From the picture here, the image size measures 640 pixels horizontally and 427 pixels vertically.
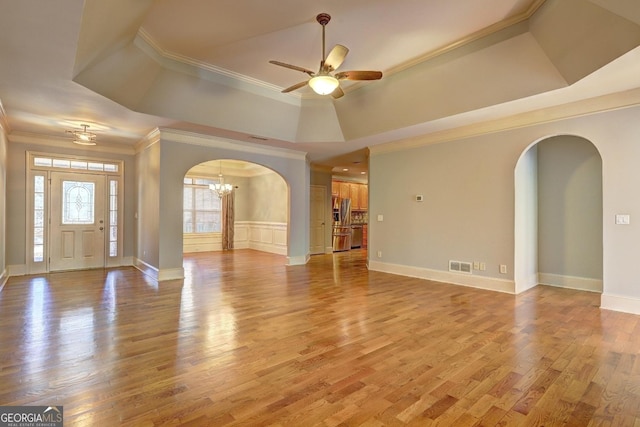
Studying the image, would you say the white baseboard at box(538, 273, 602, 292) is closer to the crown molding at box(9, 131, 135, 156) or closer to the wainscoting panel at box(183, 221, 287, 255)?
the wainscoting panel at box(183, 221, 287, 255)

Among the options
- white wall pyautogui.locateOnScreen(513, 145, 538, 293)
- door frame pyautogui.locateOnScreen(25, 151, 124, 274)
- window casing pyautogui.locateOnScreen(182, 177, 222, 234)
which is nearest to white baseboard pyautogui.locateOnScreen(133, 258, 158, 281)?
door frame pyautogui.locateOnScreen(25, 151, 124, 274)

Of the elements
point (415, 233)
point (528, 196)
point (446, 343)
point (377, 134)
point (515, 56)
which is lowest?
point (446, 343)

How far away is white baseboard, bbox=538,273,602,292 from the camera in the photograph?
5.00 metres

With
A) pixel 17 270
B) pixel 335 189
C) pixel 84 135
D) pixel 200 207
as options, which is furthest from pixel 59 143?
pixel 335 189

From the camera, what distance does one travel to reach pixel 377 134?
589 cm

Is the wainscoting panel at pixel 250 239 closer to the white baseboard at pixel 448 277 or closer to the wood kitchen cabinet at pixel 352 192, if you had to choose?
the wood kitchen cabinet at pixel 352 192

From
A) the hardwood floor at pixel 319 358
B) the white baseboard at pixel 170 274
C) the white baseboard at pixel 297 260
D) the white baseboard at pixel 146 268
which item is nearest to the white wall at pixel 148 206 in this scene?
the white baseboard at pixel 146 268

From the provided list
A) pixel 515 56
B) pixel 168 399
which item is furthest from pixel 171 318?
pixel 515 56

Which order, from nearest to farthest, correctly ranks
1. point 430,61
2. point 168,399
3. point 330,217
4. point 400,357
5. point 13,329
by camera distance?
point 168,399 < point 400,357 < point 13,329 < point 430,61 < point 330,217

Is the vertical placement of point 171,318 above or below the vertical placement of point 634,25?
below

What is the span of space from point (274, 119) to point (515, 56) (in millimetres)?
3888

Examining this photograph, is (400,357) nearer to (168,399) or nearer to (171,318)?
(168,399)

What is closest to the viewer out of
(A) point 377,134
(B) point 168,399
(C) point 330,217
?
(B) point 168,399
